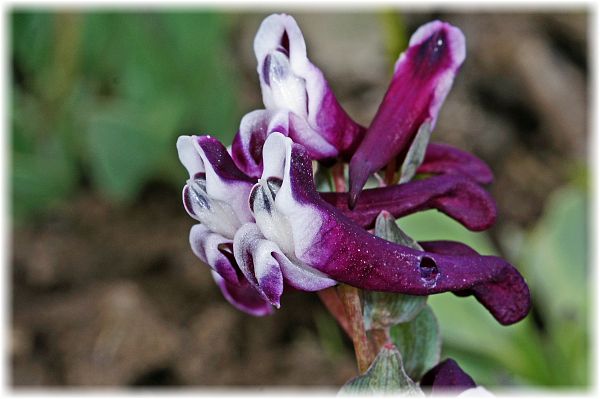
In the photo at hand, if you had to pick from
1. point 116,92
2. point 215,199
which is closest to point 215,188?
point 215,199

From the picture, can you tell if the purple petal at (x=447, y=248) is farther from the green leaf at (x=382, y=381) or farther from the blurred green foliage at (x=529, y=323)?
the blurred green foliage at (x=529, y=323)

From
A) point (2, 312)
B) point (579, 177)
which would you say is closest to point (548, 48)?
point (579, 177)

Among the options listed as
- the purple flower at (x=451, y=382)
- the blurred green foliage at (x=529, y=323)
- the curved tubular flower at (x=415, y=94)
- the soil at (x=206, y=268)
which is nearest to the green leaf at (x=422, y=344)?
the purple flower at (x=451, y=382)

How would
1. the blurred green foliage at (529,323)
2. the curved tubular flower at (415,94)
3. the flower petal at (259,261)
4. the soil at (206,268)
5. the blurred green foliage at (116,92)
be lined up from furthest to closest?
the blurred green foliage at (116,92)
the soil at (206,268)
the blurred green foliage at (529,323)
the curved tubular flower at (415,94)
the flower petal at (259,261)

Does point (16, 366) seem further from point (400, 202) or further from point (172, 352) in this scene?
point (400, 202)

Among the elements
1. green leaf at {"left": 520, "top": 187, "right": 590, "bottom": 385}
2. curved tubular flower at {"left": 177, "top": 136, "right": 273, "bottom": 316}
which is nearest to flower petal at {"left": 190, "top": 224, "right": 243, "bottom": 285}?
curved tubular flower at {"left": 177, "top": 136, "right": 273, "bottom": 316}

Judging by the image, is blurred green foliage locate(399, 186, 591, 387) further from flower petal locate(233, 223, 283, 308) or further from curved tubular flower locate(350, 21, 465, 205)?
flower petal locate(233, 223, 283, 308)
